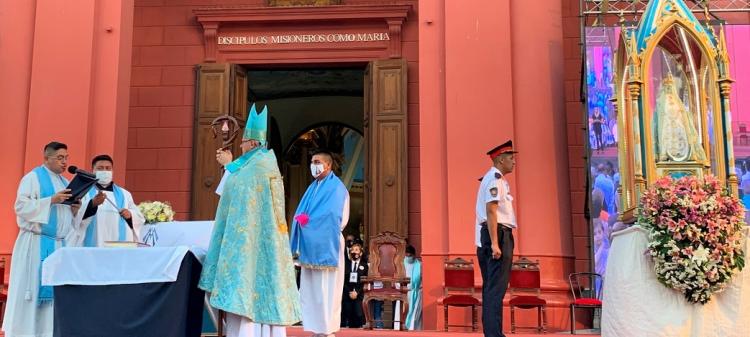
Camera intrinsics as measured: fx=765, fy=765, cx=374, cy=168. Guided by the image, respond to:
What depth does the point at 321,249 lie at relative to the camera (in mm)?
6398

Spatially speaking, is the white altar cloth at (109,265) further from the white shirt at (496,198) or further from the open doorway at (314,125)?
the open doorway at (314,125)

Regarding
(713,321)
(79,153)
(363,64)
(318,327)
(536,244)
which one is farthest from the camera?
(363,64)

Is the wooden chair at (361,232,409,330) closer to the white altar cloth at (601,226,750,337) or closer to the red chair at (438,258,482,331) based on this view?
the red chair at (438,258,482,331)

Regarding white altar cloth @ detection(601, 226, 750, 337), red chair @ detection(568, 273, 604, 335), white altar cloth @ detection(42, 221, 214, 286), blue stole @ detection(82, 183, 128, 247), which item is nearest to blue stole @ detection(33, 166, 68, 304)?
blue stole @ detection(82, 183, 128, 247)

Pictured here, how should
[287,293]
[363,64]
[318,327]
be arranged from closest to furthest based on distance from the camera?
[287,293], [318,327], [363,64]

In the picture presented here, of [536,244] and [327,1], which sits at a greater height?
[327,1]

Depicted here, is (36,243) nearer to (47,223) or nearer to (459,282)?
(47,223)

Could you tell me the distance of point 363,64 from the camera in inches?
444

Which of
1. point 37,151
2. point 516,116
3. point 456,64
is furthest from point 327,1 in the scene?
point 37,151

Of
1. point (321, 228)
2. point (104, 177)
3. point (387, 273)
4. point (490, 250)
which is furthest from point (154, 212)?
point (387, 273)

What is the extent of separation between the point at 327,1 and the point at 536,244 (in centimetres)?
492

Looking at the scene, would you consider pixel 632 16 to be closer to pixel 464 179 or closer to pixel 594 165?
pixel 594 165

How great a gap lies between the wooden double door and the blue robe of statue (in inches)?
211

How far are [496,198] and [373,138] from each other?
4.86 metres
